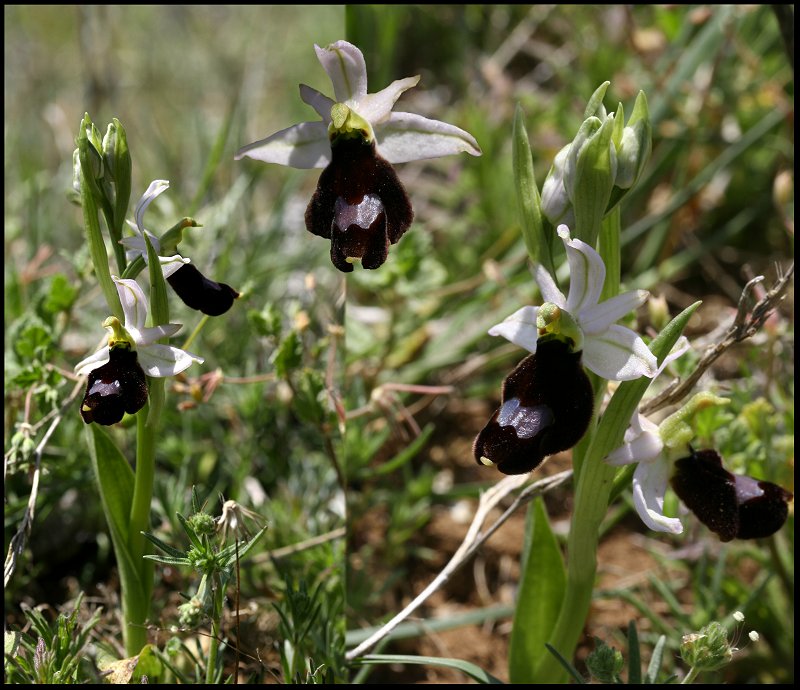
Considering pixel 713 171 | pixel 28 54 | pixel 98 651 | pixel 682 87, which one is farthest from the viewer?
pixel 28 54

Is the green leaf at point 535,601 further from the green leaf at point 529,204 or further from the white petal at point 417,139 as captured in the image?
the white petal at point 417,139

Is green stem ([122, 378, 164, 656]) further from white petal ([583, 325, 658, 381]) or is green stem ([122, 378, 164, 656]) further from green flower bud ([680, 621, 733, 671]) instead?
green flower bud ([680, 621, 733, 671])

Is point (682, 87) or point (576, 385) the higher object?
point (682, 87)

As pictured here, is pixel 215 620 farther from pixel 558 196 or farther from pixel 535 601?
pixel 558 196

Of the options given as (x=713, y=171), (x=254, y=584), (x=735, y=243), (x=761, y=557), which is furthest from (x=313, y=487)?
(x=735, y=243)

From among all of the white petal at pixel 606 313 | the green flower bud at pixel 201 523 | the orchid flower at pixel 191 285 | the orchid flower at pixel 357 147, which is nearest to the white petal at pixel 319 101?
the orchid flower at pixel 357 147

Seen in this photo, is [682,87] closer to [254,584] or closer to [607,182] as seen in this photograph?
[607,182]

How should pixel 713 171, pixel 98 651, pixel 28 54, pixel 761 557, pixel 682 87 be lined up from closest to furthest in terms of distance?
pixel 98 651 → pixel 761 557 → pixel 713 171 → pixel 682 87 → pixel 28 54
